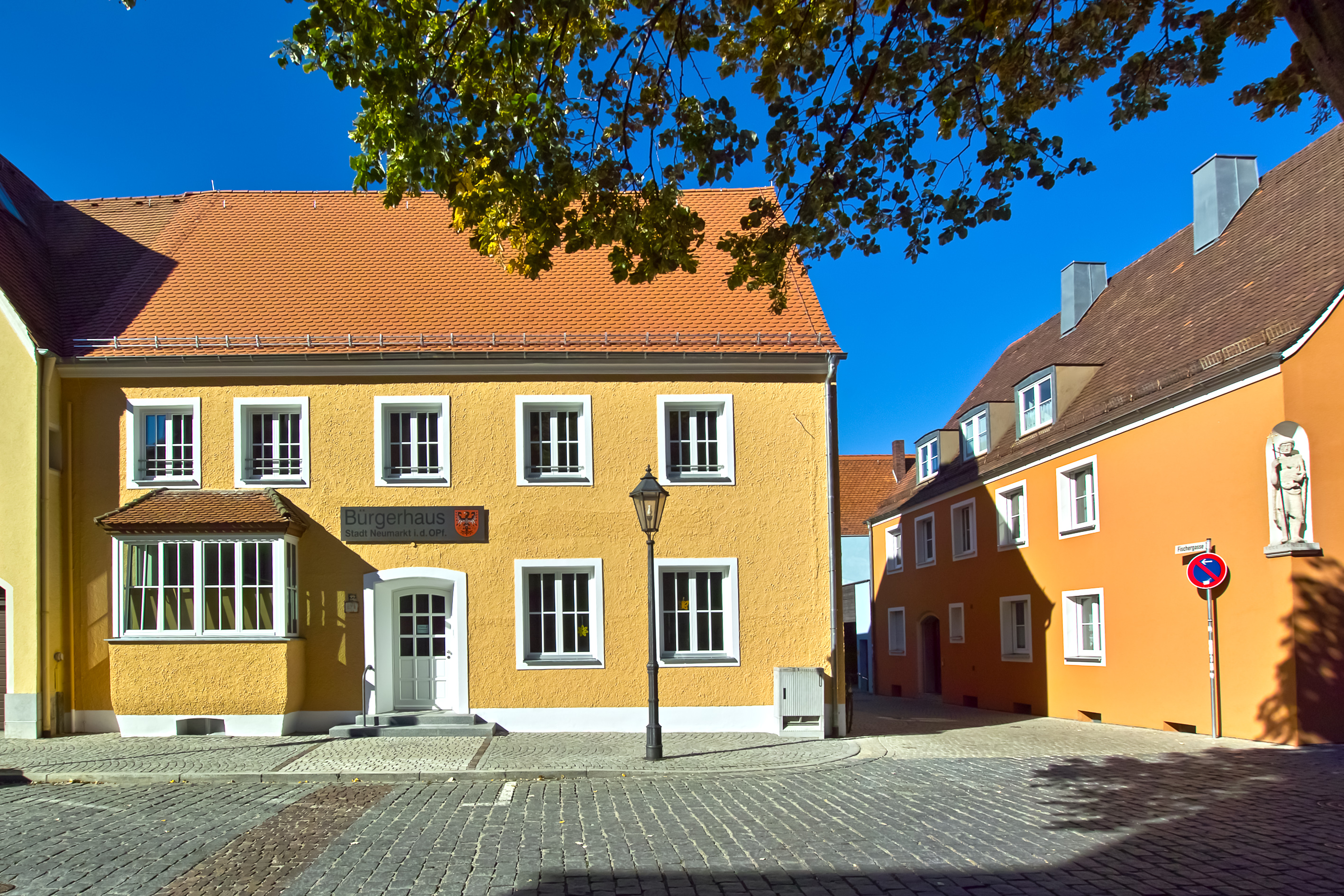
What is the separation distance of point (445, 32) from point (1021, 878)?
7.54 meters

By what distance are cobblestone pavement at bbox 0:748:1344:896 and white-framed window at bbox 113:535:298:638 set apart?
4.62 m

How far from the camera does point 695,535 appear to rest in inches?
700

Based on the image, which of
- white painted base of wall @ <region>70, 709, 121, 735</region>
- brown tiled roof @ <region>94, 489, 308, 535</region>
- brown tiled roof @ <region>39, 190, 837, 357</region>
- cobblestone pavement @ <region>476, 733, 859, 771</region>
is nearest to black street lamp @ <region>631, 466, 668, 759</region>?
cobblestone pavement @ <region>476, 733, 859, 771</region>

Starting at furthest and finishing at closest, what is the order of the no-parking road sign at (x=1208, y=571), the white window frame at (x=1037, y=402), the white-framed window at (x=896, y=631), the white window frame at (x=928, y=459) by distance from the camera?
the white-framed window at (x=896, y=631) < the white window frame at (x=928, y=459) < the white window frame at (x=1037, y=402) < the no-parking road sign at (x=1208, y=571)

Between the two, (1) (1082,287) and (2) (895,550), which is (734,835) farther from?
(2) (895,550)

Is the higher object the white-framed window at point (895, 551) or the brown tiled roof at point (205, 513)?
the brown tiled roof at point (205, 513)

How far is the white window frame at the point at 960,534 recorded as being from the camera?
88.0ft

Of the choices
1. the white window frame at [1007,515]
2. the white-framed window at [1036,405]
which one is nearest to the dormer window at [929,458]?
the white window frame at [1007,515]

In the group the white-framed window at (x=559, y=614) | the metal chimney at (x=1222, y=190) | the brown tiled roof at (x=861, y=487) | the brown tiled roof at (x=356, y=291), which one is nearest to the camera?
the white-framed window at (x=559, y=614)

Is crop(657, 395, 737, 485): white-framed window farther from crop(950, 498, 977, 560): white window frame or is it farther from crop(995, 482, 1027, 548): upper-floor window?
crop(950, 498, 977, 560): white window frame

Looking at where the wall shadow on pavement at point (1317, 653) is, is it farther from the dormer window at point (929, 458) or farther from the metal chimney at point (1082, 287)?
the dormer window at point (929, 458)

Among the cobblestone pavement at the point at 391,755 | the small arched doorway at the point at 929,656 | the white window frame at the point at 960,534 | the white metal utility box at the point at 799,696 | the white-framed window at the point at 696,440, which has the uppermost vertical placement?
the white-framed window at the point at 696,440

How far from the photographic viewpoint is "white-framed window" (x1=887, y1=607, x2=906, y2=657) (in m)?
32.8

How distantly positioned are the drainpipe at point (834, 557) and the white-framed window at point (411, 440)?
6.38 m
